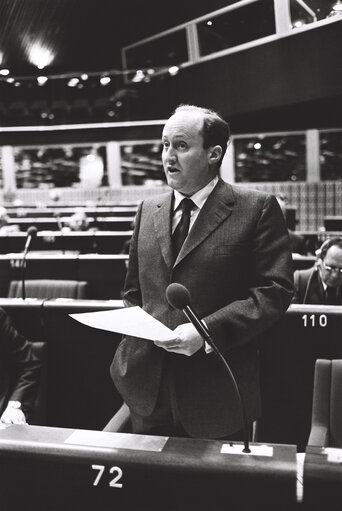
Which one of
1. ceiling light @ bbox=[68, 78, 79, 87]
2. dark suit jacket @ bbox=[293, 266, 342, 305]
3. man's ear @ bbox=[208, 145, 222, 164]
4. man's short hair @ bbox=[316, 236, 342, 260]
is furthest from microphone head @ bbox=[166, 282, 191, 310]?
ceiling light @ bbox=[68, 78, 79, 87]

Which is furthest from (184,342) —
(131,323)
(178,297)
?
(178,297)

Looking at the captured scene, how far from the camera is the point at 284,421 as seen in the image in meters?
2.51

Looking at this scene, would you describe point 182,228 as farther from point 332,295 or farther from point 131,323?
point 332,295

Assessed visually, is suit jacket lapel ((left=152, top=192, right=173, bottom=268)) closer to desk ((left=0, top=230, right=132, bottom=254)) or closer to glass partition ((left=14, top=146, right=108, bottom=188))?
desk ((left=0, top=230, right=132, bottom=254))

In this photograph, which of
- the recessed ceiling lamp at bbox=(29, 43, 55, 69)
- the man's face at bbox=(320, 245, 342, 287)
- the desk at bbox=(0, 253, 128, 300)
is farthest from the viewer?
the recessed ceiling lamp at bbox=(29, 43, 55, 69)

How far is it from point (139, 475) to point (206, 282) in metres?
0.54

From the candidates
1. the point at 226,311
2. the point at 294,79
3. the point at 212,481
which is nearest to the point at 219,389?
the point at 226,311

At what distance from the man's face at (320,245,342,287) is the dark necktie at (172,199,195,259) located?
211 centimetres

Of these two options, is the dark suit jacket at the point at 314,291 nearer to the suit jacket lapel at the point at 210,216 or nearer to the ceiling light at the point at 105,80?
the suit jacket lapel at the point at 210,216

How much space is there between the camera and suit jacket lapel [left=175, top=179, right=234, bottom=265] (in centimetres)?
146

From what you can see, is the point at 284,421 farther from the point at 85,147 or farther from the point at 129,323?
the point at 85,147

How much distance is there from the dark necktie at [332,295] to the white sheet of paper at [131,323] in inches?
94.1

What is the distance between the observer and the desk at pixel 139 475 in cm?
98

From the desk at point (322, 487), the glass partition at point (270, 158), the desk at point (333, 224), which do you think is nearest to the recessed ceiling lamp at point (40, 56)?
the glass partition at point (270, 158)
